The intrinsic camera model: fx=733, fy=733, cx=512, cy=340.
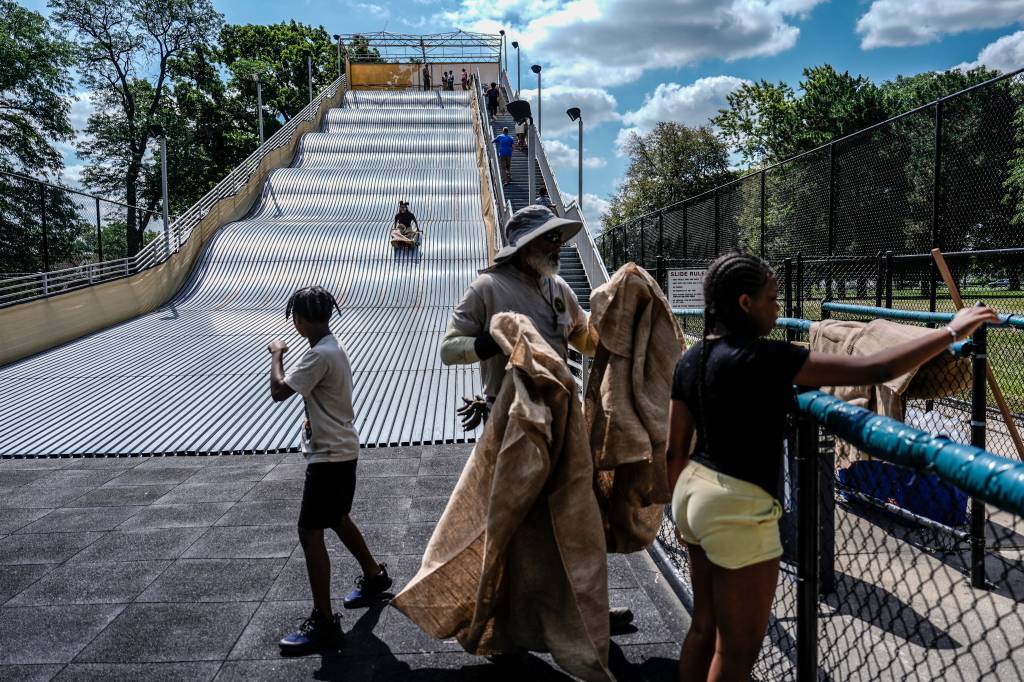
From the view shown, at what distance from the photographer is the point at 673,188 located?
61.1 m

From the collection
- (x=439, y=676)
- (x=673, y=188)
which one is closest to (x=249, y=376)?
(x=439, y=676)

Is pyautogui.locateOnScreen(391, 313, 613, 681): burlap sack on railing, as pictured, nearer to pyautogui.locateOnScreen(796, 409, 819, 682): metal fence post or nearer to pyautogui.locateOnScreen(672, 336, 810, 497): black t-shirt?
pyautogui.locateOnScreen(672, 336, 810, 497): black t-shirt

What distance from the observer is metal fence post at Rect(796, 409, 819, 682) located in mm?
2133

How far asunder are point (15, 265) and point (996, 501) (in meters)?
15.9

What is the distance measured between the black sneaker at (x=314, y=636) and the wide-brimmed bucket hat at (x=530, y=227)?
1858 millimetres

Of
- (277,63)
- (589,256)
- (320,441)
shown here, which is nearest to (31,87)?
(277,63)

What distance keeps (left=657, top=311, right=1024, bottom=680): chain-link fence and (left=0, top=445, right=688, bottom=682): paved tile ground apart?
76cm

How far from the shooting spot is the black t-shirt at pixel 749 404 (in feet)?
7.01

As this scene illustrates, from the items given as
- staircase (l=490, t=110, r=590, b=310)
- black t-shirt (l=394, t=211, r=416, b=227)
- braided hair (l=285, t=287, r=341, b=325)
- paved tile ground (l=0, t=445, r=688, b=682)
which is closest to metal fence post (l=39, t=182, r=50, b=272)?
black t-shirt (l=394, t=211, r=416, b=227)

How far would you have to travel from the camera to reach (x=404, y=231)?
18312 mm

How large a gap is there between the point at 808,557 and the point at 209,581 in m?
3.31

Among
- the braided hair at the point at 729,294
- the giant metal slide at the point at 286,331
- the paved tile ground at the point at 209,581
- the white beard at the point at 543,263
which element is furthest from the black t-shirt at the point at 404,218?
the braided hair at the point at 729,294

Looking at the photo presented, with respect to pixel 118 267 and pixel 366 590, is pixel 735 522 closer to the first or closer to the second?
pixel 366 590

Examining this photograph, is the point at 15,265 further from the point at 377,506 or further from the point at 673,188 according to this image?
the point at 673,188
